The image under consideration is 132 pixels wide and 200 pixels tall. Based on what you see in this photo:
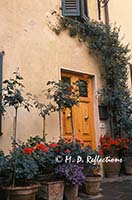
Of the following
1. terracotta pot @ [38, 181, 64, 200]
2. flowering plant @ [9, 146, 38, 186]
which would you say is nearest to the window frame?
flowering plant @ [9, 146, 38, 186]

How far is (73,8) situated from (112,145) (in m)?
3.14

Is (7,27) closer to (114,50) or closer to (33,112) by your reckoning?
(33,112)

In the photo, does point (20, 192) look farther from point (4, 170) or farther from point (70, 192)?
point (70, 192)

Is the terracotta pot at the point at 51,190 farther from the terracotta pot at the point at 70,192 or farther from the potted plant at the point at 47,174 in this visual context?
the terracotta pot at the point at 70,192

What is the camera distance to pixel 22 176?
365 centimetres

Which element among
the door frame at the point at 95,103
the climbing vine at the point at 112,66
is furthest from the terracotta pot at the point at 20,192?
the climbing vine at the point at 112,66

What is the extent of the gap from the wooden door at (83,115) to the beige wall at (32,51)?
0.31 metres

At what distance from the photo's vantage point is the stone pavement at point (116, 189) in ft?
14.1

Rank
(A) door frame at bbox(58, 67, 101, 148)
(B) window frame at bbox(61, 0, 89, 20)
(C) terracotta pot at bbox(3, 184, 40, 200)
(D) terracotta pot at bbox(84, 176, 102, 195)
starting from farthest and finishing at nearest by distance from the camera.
Result: (B) window frame at bbox(61, 0, 89, 20)
(A) door frame at bbox(58, 67, 101, 148)
(D) terracotta pot at bbox(84, 176, 102, 195)
(C) terracotta pot at bbox(3, 184, 40, 200)

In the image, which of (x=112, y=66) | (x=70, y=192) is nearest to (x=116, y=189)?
(x=70, y=192)

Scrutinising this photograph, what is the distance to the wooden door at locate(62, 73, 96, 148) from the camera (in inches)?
233

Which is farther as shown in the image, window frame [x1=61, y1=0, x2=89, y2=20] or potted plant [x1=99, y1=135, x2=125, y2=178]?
window frame [x1=61, y1=0, x2=89, y2=20]

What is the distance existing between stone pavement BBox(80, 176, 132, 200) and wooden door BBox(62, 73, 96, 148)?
95 centimetres

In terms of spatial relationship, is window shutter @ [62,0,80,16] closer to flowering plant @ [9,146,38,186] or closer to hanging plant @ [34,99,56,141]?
hanging plant @ [34,99,56,141]
